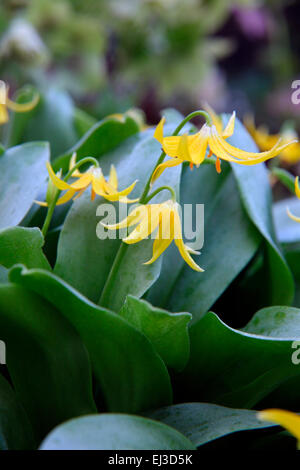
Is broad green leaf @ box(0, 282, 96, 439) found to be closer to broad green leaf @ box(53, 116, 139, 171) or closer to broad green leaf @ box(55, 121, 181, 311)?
broad green leaf @ box(55, 121, 181, 311)

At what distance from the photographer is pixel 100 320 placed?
0.43m

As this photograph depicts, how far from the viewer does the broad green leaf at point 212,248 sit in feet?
1.86

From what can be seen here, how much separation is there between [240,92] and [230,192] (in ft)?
8.32

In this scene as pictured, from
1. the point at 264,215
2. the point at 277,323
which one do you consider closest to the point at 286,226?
the point at 264,215

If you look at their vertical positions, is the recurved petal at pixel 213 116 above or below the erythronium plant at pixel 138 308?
above

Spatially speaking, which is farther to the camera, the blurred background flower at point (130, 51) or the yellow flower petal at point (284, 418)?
the blurred background flower at point (130, 51)

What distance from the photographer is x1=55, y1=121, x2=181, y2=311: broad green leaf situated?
495 millimetres

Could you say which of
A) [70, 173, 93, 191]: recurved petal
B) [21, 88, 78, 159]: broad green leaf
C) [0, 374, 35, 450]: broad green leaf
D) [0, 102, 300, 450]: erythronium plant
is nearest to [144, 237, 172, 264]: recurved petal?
[0, 102, 300, 450]: erythronium plant

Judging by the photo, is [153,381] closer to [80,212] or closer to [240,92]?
[80,212]

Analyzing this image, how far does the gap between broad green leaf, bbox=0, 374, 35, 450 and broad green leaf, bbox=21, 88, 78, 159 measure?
44 centimetres

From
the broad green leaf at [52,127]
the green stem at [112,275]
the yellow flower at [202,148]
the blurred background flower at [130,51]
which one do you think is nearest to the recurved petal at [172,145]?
the yellow flower at [202,148]

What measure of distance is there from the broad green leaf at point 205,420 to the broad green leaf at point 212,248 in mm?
106

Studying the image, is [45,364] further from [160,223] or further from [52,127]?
[52,127]

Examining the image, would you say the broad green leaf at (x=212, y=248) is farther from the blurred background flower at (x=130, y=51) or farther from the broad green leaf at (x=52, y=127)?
the blurred background flower at (x=130, y=51)
